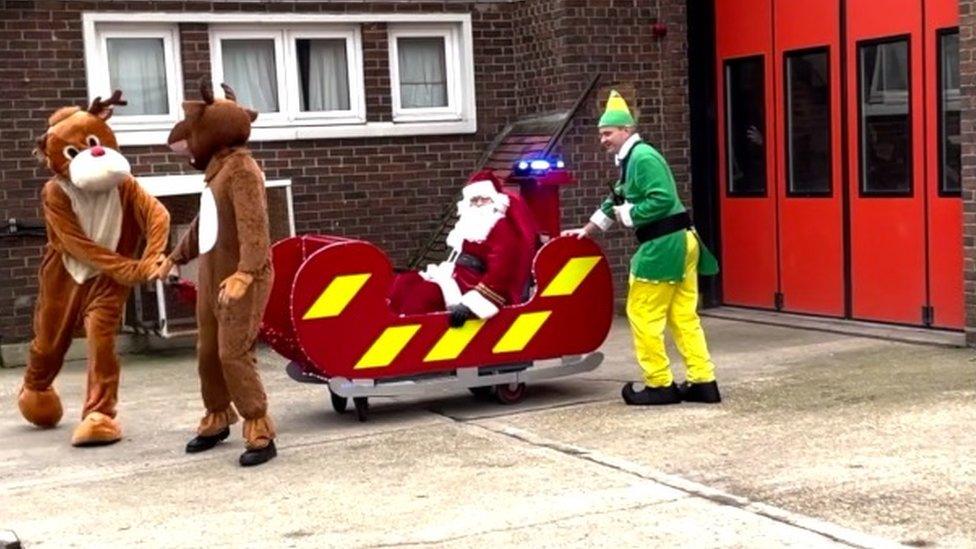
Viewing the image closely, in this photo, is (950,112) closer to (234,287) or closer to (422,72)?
(422,72)

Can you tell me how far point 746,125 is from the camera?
12.0m

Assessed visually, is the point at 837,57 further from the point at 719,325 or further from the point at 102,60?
the point at 102,60

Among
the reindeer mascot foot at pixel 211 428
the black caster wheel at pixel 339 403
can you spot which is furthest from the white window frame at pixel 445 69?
the reindeer mascot foot at pixel 211 428

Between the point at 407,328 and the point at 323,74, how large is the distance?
15.4 feet

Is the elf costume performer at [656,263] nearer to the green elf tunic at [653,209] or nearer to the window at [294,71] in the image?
the green elf tunic at [653,209]

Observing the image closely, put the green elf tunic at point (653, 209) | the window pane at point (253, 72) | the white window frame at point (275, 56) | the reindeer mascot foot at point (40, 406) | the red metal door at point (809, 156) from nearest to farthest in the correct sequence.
Answer: the green elf tunic at point (653, 209) → the reindeer mascot foot at point (40, 406) → the red metal door at point (809, 156) → the white window frame at point (275, 56) → the window pane at point (253, 72)

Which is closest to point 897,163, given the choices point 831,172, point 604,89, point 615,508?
point 831,172

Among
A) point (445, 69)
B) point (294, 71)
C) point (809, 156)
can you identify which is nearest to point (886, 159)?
point (809, 156)

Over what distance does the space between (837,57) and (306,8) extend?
430 cm

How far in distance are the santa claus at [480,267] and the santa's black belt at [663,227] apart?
70 cm

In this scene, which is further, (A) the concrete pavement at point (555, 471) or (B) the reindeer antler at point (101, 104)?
(B) the reindeer antler at point (101, 104)

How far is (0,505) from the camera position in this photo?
6.38 metres

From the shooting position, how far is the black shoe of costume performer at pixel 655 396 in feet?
25.8

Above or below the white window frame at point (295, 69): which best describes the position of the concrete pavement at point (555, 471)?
below
